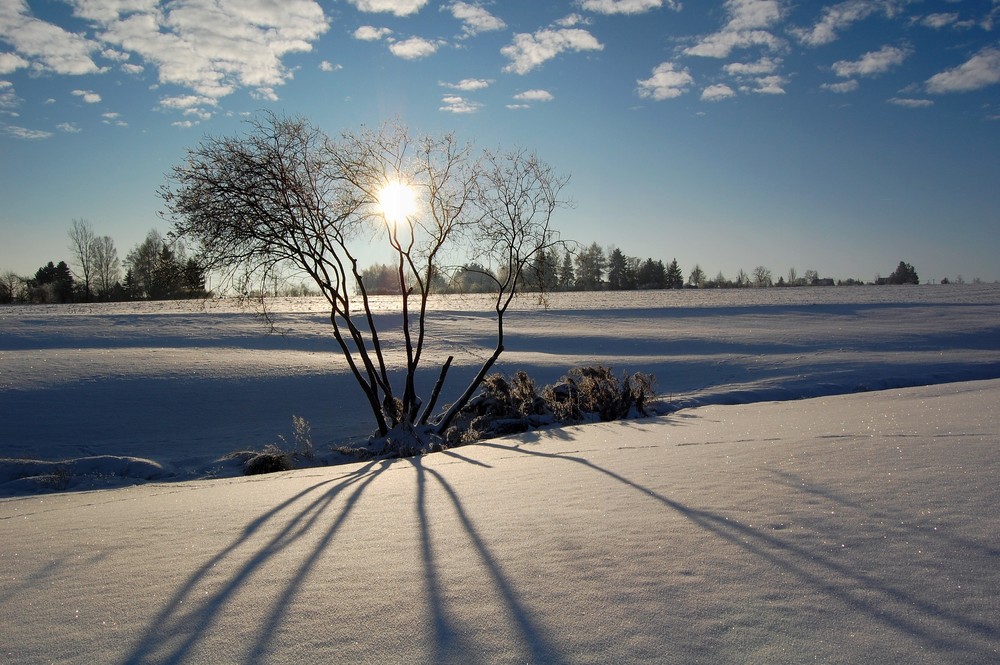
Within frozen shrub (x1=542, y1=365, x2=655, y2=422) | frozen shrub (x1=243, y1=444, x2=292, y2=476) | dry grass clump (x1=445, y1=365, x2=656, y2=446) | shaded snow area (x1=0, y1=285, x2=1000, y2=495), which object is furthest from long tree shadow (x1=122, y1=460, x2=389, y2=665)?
frozen shrub (x1=542, y1=365, x2=655, y2=422)

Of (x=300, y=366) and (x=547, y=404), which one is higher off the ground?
(x=300, y=366)

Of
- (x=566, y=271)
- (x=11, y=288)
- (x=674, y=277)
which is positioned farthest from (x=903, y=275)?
(x=11, y=288)

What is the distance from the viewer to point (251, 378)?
19.4 metres

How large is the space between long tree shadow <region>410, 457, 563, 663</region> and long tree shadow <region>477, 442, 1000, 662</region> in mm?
1178

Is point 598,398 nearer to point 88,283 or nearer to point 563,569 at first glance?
point 563,569

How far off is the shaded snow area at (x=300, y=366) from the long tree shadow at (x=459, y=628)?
26.3 ft

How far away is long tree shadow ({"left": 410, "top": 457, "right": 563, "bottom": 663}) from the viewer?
2219 millimetres

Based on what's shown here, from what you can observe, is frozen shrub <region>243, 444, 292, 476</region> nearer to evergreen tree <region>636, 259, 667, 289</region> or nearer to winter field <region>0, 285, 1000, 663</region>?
winter field <region>0, 285, 1000, 663</region>

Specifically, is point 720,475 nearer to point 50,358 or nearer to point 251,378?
point 251,378

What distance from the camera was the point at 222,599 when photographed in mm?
2867

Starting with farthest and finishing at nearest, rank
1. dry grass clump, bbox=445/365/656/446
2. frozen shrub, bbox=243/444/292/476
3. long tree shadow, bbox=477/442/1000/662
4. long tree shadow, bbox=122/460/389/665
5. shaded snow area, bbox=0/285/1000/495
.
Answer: shaded snow area, bbox=0/285/1000/495 < dry grass clump, bbox=445/365/656/446 < frozen shrub, bbox=243/444/292/476 < long tree shadow, bbox=122/460/389/665 < long tree shadow, bbox=477/442/1000/662

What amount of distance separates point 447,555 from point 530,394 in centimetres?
1068

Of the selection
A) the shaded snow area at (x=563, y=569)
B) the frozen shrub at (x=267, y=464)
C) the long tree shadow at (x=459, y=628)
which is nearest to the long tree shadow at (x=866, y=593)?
the shaded snow area at (x=563, y=569)

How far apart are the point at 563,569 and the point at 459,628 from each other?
2.37 feet
